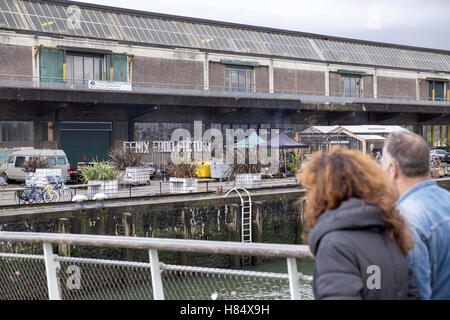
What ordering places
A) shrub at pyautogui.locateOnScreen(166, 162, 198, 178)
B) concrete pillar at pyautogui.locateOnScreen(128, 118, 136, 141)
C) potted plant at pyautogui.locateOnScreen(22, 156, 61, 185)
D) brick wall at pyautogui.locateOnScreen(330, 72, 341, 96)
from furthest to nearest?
brick wall at pyautogui.locateOnScreen(330, 72, 341, 96)
concrete pillar at pyautogui.locateOnScreen(128, 118, 136, 141)
potted plant at pyautogui.locateOnScreen(22, 156, 61, 185)
shrub at pyautogui.locateOnScreen(166, 162, 198, 178)

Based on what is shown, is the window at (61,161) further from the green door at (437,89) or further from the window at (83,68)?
the green door at (437,89)

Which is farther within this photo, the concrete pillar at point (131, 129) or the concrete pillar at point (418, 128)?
the concrete pillar at point (418, 128)

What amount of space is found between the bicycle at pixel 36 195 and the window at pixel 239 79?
85.8ft

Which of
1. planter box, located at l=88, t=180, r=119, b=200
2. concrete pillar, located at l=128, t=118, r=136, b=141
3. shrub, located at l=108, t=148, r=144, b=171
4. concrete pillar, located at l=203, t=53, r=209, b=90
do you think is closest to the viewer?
planter box, located at l=88, t=180, r=119, b=200

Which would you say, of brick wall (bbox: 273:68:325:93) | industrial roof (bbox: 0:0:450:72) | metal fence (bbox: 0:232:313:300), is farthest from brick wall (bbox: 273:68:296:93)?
metal fence (bbox: 0:232:313:300)

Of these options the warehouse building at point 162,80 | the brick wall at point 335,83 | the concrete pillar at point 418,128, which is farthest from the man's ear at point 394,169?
the concrete pillar at point 418,128

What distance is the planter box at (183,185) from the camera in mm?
20625

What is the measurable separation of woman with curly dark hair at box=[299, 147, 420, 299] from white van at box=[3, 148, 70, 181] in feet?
84.5

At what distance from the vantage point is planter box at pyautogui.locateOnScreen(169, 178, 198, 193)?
2062 centimetres

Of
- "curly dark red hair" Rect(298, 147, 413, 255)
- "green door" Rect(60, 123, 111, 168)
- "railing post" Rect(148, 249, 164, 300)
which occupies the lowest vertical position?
"railing post" Rect(148, 249, 164, 300)

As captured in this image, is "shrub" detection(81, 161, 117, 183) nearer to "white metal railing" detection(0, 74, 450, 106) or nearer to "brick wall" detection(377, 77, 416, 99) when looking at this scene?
"white metal railing" detection(0, 74, 450, 106)

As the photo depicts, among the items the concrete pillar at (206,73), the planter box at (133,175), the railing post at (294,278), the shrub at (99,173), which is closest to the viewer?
the railing post at (294,278)

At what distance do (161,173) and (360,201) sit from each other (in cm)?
2857
